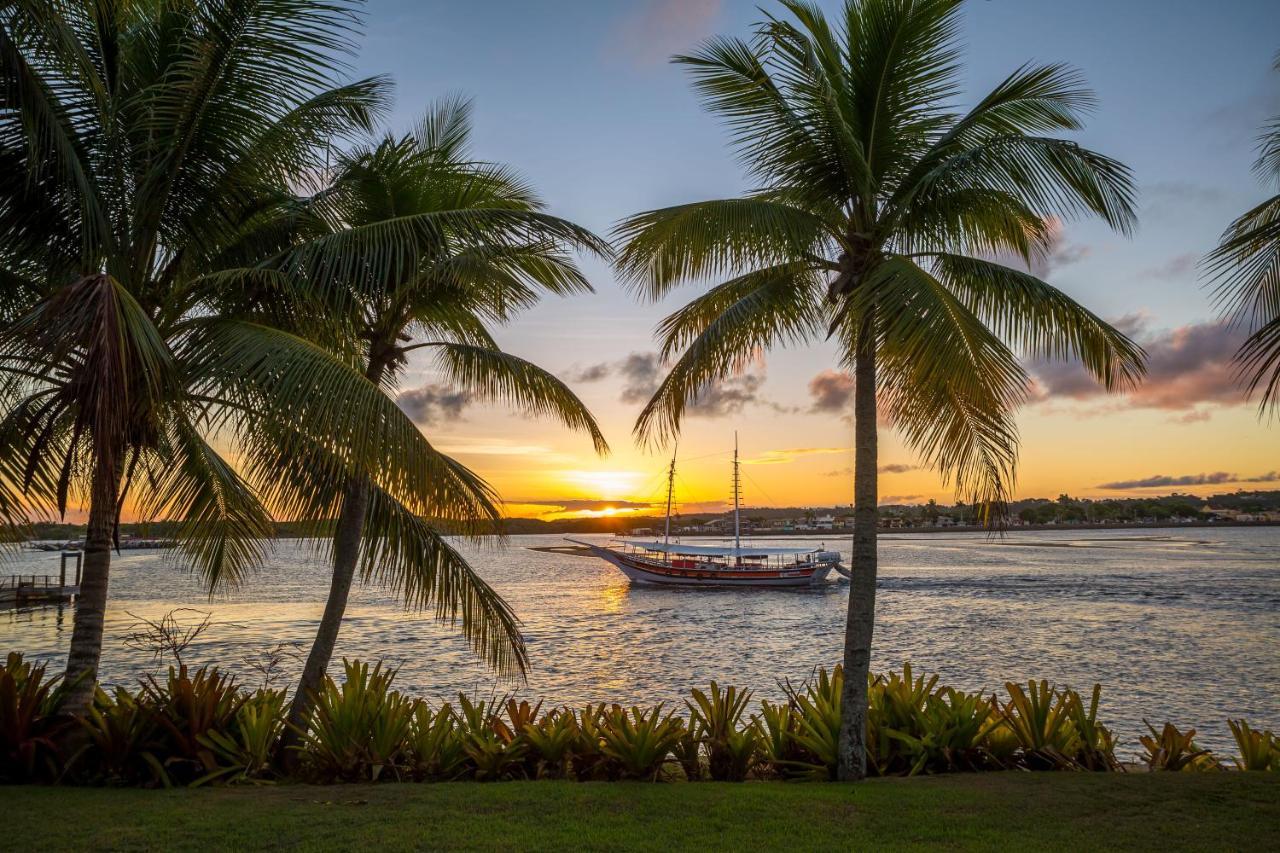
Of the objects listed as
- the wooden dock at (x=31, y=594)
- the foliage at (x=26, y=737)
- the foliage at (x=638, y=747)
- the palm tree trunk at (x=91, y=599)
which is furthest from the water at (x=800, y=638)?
the foliage at (x=638, y=747)

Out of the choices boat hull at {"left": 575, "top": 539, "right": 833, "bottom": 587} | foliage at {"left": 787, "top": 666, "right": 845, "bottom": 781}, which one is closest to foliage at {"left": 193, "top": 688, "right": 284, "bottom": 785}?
foliage at {"left": 787, "top": 666, "right": 845, "bottom": 781}

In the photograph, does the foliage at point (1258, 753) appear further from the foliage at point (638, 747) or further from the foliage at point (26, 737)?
the foliage at point (26, 737)

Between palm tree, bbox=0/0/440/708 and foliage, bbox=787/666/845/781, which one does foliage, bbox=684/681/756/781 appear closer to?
foliage, bbox=787/666/845/781

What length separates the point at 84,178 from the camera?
22.5ft

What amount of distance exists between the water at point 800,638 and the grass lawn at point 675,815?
8.07 feet

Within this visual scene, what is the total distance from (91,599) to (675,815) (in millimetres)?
5639

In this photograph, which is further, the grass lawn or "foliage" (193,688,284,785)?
"foliage" (193,688,284,785)

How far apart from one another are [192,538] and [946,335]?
8.80 meters

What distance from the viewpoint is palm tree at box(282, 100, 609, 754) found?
814 cm

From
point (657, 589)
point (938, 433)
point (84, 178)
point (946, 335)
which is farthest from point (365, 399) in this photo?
point (657, 589)

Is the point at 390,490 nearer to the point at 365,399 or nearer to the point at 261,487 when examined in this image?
the point at 365,399

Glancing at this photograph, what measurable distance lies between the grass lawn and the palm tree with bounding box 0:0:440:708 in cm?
214

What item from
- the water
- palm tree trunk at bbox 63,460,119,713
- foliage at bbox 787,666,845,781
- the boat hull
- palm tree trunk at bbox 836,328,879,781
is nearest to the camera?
palm tree trunk at bbox 63,460,119,713

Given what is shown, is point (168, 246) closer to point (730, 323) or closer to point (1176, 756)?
point (730, 323)
